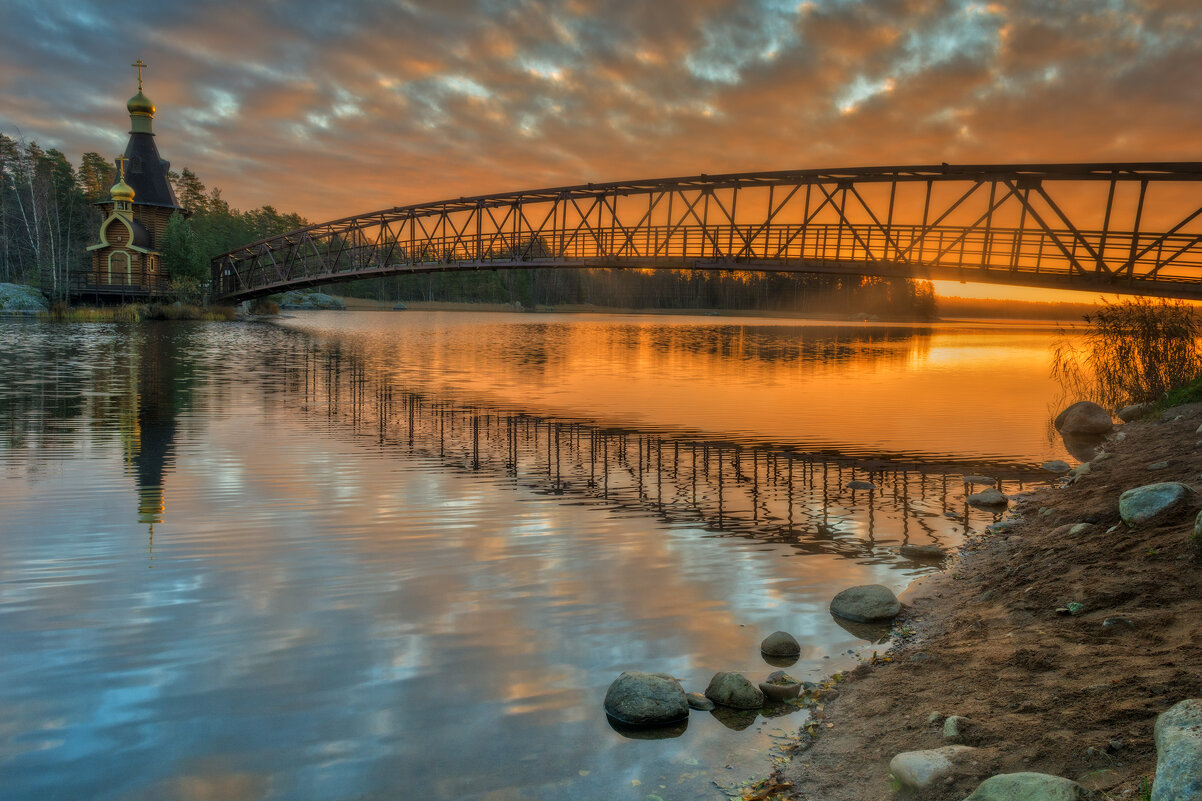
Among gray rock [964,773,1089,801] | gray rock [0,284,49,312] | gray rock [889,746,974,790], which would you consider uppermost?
gray rock [0,284,49,312]

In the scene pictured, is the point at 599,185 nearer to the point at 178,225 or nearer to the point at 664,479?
the point at 664,479

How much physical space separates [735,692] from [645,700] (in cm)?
79

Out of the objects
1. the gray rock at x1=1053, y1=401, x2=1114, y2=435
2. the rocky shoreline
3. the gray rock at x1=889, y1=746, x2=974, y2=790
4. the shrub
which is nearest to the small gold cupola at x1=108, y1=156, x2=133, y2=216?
the shrub

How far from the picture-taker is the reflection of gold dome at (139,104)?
286 ft

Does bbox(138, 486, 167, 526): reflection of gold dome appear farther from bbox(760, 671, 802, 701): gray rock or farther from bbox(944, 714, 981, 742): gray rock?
bbox(944, 714, 981, 742): gray rock

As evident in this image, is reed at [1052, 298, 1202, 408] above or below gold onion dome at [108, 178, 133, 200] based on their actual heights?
below

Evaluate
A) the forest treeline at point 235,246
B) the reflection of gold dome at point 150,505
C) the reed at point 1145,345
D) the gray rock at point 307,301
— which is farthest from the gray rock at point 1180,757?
the gray rock at point 307,301

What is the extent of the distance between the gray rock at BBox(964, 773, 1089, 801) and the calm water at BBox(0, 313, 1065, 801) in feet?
5.63

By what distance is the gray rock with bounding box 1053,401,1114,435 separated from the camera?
21625 mm

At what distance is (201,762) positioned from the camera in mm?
5477

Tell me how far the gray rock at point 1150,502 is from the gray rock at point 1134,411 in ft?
49.1

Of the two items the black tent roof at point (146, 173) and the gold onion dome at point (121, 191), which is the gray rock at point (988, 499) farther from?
the black tent roof at point (146, 173)

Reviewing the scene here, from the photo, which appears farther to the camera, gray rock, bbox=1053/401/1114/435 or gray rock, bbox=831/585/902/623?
gray rock, bbox=1053/401/1114/435

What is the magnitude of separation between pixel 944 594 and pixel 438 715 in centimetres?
580
